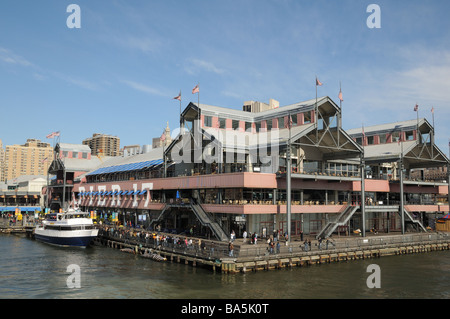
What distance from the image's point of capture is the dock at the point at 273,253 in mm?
45781

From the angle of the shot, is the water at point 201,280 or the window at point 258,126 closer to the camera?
the water at point 201,280

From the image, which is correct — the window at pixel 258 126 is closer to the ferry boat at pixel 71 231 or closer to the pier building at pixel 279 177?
the pier building at pixel 279 177

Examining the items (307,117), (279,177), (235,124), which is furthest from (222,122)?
(279,177)

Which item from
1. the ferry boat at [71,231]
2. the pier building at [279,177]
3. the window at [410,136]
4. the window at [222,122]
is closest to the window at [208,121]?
the pier building at [279,177]

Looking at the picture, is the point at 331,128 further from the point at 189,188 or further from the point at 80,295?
the point at 80,295

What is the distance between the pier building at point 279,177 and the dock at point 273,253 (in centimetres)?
495

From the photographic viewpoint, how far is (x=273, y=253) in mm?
47906

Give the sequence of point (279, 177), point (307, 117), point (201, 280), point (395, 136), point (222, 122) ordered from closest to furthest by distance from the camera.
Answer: point (201, 280) < point (279, 177) < point (307, 117) < point (222, 122) < point (395, 136)

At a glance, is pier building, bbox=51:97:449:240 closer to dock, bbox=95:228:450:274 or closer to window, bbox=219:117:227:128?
window, bbox=219:117:227:128

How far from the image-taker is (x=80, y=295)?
35.7 meters

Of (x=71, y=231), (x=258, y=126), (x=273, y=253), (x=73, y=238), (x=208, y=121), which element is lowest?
(x=73, y=238)

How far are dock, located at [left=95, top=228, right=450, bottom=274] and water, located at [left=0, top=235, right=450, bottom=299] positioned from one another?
117 centimetres

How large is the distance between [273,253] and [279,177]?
48.5 feet

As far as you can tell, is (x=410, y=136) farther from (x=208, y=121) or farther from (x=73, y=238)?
(x=73, y=238)
